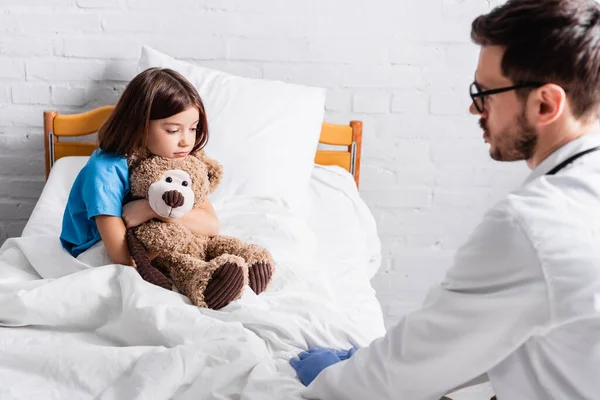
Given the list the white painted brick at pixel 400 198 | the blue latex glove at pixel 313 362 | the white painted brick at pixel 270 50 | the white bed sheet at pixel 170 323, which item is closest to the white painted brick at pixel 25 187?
the white bed sheet at pixel 170 323

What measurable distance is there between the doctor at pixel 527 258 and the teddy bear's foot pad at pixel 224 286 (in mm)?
439

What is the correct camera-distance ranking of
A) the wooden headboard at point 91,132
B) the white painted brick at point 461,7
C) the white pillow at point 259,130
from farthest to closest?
1. the white painted brick at point 461,7
2. the wooden headboard at point 91,132
3. the white pillow at point 259,130

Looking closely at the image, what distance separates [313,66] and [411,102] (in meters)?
0.36

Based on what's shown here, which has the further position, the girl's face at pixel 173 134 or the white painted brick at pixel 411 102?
the white painted brick at pixel 411 102

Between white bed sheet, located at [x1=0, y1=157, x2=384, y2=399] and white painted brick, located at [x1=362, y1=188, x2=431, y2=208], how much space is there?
602 mm

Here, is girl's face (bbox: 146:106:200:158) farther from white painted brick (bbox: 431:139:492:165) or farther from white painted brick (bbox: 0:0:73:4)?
white painted brick (bbox: 431:139:492:165)

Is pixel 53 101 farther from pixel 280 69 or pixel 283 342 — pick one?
pixel 283 342

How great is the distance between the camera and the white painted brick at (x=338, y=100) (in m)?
2.40

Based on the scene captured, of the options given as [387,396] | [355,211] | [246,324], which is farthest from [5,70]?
[387,396]

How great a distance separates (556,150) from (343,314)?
640mm

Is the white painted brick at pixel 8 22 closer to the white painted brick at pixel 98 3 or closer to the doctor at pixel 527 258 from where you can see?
the white painted brick at pixel 98 3

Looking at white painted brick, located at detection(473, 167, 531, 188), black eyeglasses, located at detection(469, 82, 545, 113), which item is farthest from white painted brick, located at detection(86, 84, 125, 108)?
black eyeglasses, located at detection(469, 82, 545, 113)

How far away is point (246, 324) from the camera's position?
1.36 m

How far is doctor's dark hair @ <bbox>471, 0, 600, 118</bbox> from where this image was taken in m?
0.94
